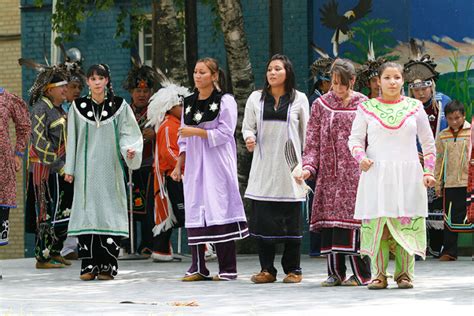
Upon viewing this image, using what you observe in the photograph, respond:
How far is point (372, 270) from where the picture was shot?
37.6 ft

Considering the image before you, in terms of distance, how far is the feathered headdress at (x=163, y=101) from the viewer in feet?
53.1

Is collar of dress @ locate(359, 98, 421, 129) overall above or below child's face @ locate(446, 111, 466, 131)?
below

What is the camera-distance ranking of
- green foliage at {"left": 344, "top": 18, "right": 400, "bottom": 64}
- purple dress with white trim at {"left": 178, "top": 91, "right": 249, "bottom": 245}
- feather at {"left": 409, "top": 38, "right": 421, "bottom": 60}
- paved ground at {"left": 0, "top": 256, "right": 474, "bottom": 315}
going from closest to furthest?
paved ground at {"left": 0, "top": 256, "right": 474, "bottom": 315}
purple dress with white trim at {"left": 178, "top": 91, "right": 249, "bottom": 245}
feather at {"left": 409, "top": 38, "right": 421, "bottom": 60}
green foliage at {"left": 344, "top": 18, "right": 400, "bottom": 64}

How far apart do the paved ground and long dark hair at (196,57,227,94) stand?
1.76m

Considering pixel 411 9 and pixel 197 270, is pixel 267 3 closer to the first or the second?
pixel 411 9

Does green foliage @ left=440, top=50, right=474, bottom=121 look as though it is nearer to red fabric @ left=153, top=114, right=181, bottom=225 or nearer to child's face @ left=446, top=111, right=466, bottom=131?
child's face @ left=446, top=111, right=466, bottom=131

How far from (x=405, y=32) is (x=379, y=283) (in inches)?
322

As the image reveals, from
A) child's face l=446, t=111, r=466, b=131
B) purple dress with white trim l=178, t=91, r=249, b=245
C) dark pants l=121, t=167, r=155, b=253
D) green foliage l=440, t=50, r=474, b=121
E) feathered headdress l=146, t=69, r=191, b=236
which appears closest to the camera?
purple dress with white trim l=178, t=91, r=249, b=245

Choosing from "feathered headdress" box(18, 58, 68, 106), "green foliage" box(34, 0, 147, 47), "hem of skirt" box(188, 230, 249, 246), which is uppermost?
"green foliage" box(34, 0, 147, 47)

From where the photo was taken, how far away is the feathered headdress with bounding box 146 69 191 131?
637 inches

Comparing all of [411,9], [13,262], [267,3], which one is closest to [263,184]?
[13,262]

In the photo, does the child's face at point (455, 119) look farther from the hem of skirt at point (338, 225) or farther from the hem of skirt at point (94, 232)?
the hem of skirt at point (94, 232)

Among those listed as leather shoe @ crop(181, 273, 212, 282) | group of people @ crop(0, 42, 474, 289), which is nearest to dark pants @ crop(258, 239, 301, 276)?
group of people @ crop(0, 42, 474, 289)

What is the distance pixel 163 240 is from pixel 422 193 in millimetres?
5446
